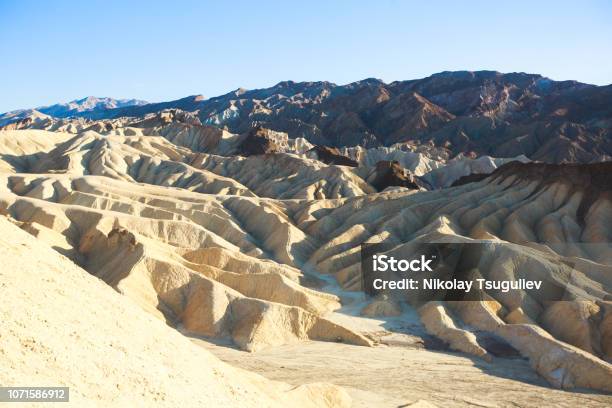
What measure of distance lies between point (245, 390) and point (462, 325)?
70.8 feet

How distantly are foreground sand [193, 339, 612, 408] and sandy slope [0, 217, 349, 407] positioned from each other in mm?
6102

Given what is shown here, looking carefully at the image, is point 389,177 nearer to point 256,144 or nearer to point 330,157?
point 330,157

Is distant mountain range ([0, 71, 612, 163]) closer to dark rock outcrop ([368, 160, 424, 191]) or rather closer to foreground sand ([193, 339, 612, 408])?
dark rock outcrop ([368, 160, 424, 191])

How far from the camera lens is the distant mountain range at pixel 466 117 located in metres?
122

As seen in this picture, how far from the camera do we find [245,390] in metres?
16.6

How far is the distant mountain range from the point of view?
122 metres

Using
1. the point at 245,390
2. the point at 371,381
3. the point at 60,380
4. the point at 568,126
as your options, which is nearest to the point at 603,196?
the point at 371,381

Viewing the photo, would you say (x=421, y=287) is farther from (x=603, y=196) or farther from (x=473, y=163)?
(x=473, y=163)

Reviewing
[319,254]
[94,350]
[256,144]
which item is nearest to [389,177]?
[319,254]

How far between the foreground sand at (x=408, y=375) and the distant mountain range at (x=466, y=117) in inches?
3581

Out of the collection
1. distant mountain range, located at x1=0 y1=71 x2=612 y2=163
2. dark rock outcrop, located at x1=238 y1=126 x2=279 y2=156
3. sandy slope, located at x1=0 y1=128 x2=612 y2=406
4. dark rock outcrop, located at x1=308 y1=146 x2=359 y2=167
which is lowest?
sandy slope, located at x1=0 y1=128 x2=612 y2=406

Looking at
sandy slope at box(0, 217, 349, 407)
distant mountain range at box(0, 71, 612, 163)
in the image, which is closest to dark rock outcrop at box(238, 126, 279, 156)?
distant mountain range at box(0, 71, 612, 163)

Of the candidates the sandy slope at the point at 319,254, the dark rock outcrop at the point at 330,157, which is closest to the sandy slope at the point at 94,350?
the sandy slope at the point at 319,254

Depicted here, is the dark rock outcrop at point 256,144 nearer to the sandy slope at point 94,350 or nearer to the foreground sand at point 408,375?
the foreground sand at point 408,375
